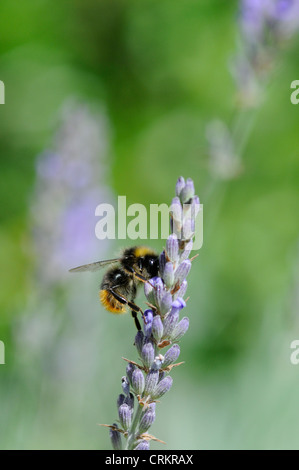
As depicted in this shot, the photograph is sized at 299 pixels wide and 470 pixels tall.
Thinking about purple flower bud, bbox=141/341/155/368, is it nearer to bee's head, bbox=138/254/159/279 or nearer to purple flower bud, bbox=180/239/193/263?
purple flower bud, bbox=180/239/193/263

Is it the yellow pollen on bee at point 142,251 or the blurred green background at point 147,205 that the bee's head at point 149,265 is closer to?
the yellow pollen on bee at point 142,251

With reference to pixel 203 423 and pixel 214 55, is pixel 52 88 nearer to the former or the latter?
pixel 214 55

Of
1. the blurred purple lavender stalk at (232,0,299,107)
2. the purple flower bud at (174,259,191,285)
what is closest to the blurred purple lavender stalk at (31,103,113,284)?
the blurred purple lavender stalk at (232,0,299,107)

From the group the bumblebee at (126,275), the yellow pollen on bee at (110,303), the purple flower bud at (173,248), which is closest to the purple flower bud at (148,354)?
the purple flower bud at (173,248)

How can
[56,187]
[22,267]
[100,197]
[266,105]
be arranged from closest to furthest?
[56,187] → [100,197] → [22,267] → [266,105]
